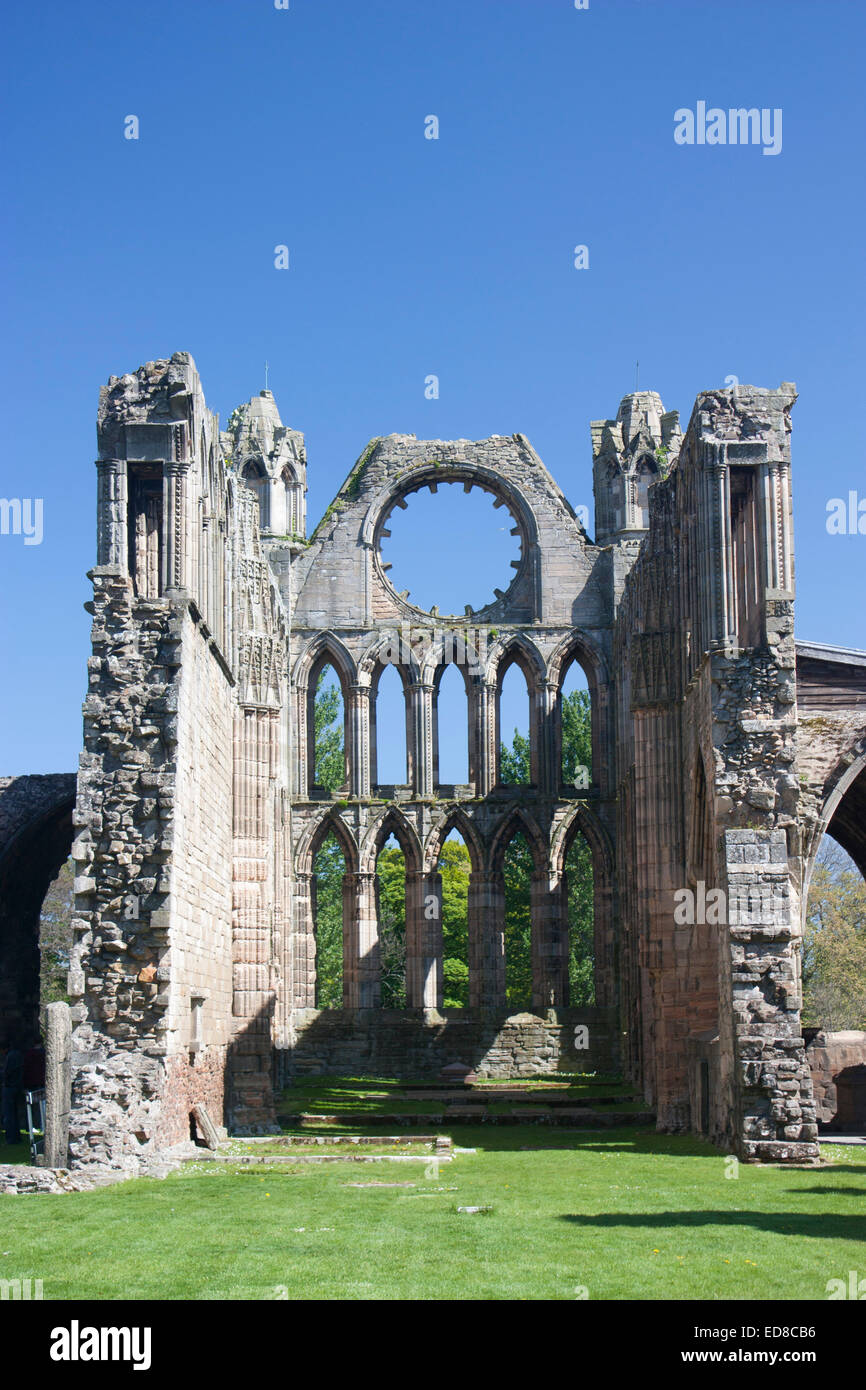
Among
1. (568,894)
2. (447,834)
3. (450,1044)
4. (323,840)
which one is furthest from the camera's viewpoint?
(568,894)

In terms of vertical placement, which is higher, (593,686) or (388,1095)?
(593,686)

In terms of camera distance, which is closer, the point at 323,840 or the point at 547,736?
the point at 323,840

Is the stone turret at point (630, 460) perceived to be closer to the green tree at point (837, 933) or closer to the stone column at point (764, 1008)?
the green tree at point (837, 933)

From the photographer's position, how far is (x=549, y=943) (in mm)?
36719

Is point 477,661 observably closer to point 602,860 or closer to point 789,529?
point 602,860

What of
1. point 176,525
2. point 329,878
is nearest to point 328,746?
point 329,878

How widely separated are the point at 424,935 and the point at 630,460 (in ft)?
38.6

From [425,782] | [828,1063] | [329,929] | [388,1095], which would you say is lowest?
[388,1095]

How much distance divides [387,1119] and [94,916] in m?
8.45

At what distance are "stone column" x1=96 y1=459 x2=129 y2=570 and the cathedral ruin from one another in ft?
0.14

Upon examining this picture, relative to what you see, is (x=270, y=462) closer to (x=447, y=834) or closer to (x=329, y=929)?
(x=447, y=834)

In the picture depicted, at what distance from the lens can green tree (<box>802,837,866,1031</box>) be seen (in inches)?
2030

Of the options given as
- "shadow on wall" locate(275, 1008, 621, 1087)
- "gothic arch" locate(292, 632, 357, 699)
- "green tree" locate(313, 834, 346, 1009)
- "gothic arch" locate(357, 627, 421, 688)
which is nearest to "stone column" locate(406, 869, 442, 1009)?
"shadow on wall" locate(275, 1008, 621, 1087)

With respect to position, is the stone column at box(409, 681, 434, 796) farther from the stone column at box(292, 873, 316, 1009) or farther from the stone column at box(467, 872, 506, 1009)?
the stone column at box(292, 873, 316, 1009)
